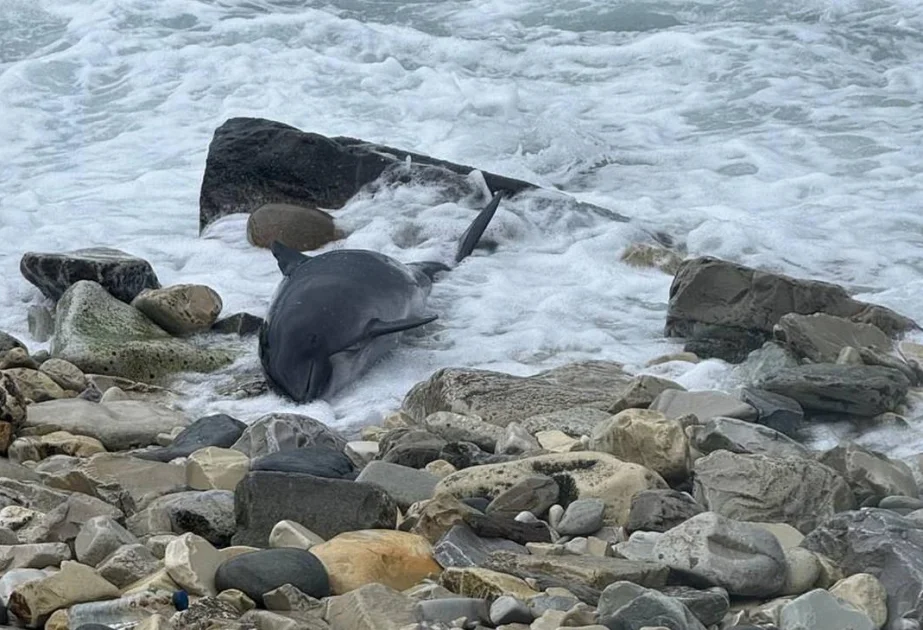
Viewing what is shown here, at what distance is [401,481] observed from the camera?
Result: 4.43 metres

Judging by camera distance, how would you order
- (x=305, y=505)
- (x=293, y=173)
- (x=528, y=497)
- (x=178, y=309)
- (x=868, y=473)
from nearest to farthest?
1. (x=305, y=505)
2. (x=528, y=497)
3. (x=868, y=473)
4. (x=178, y=309)
5. (x=293, y=173)

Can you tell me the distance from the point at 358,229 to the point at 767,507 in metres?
4.45

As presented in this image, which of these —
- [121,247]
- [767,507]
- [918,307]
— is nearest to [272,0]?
[121,247]

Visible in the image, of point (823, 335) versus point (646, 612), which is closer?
point (646, 612)

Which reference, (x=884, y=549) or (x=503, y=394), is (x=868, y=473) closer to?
(x=884, y=549)

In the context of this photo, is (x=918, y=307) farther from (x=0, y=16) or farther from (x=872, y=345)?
(x=0, y=16)

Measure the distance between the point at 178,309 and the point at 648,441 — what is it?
298 cm

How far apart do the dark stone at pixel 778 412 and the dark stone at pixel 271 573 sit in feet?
7.44

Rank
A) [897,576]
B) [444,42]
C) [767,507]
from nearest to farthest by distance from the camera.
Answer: [897,576], [767,507], [444,42]

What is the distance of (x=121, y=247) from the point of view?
836cm

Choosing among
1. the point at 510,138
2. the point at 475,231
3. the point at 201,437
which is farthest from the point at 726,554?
the point at 510,138

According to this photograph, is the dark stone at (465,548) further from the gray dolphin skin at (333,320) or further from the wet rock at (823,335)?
the wet rock at (823,335)

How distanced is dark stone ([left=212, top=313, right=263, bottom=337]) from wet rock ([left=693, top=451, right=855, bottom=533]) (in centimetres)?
304

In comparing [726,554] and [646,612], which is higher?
[646,612]
